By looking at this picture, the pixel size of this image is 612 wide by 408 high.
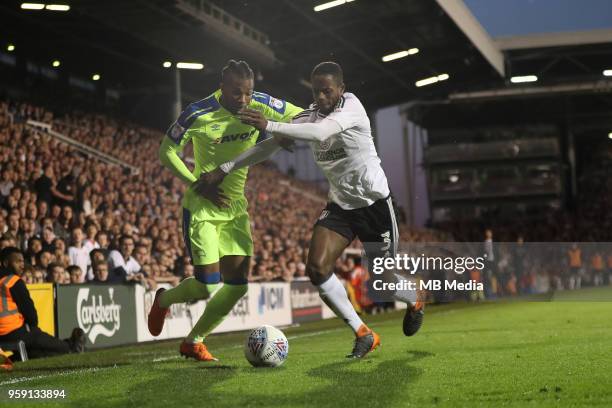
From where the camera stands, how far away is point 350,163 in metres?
7.44

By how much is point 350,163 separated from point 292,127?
1073mm

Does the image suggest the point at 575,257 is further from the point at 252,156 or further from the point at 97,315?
the point at 252,156

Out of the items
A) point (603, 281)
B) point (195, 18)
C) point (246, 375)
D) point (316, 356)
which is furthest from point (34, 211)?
point (603, 281)

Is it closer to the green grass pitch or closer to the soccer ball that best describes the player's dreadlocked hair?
the soccer ball

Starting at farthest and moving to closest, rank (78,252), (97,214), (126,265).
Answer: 1. (97,214)
2. (126,265)
3. (78,252)

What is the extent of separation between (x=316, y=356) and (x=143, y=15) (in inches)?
675

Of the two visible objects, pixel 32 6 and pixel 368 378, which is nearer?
pixel 368 378

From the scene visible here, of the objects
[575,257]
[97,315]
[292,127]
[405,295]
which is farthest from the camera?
[575,257]

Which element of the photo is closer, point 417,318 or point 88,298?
point 417,318

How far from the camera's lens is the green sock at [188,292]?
7641 millimetres

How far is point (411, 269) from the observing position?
23.3 metres

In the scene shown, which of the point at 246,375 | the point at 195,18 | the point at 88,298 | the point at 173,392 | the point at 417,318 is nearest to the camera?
the point at 173,392

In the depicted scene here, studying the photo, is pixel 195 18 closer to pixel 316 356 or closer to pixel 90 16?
pixel 90 16

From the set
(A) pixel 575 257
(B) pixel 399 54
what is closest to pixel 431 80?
(B) pixel 399 54
